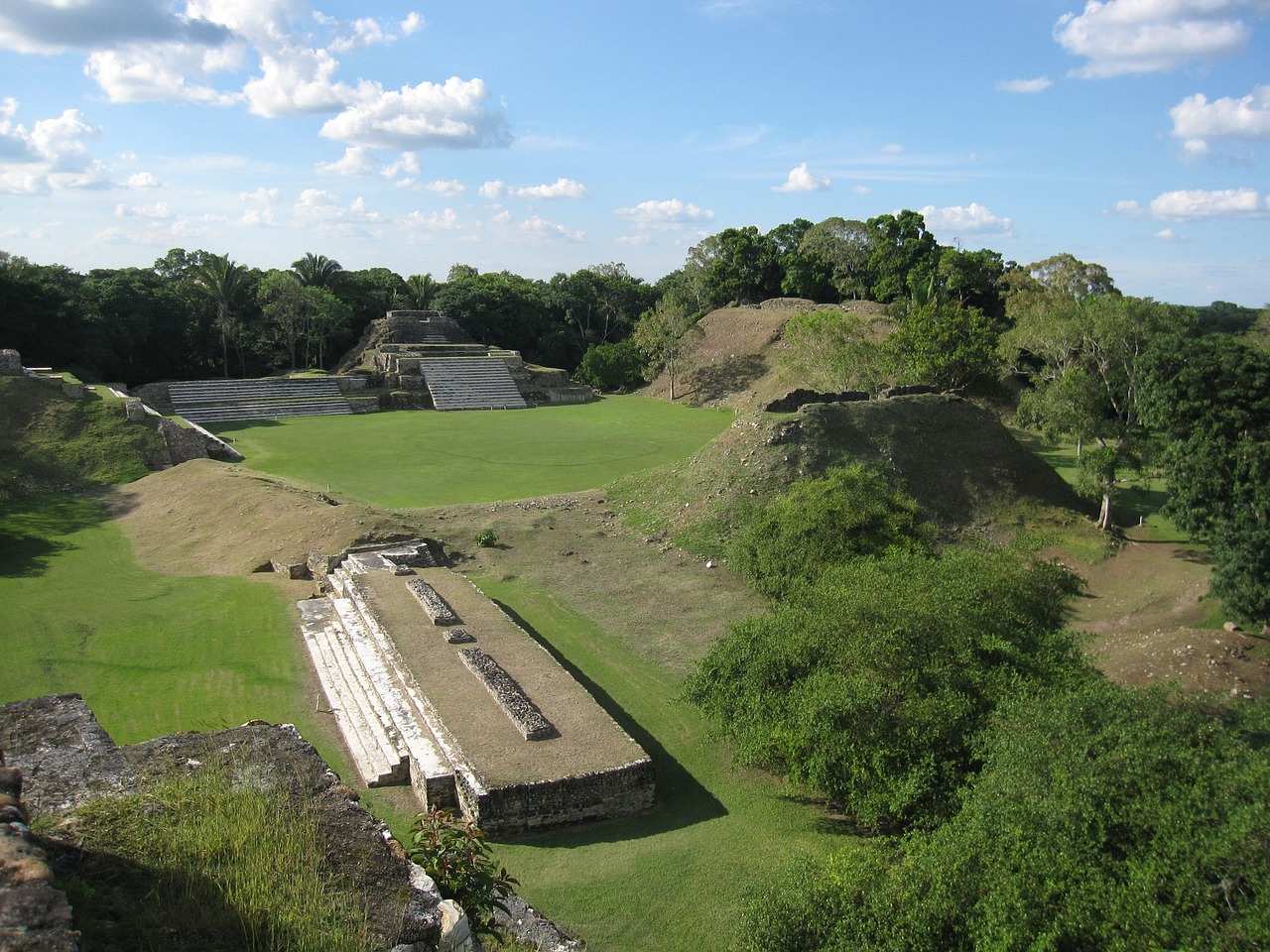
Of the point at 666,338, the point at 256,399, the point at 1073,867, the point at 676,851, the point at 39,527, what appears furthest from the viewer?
the point at 666,338

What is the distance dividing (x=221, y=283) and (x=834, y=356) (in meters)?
29.4

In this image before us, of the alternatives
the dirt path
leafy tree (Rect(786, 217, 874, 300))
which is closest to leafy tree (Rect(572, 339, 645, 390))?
leafy tree (Rect(786, 217, 874, 300))

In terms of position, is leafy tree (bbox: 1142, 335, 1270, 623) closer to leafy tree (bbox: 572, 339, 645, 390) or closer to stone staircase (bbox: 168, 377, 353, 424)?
leafy tree (bbox: 572, 339, 645, 390)

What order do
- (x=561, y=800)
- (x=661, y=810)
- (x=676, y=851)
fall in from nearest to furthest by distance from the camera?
(x=676, y=851), (x=561, y=800), (x=661, y=810)

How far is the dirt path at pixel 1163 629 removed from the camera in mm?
13430

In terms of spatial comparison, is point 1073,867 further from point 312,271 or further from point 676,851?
point 312,271

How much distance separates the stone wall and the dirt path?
254 inches

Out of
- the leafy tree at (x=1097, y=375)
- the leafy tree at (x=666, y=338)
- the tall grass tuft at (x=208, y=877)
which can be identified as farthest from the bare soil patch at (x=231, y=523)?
the leafy tree at (x=666, y=338)

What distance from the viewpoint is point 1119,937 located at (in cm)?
559

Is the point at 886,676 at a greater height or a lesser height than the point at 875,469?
lesser

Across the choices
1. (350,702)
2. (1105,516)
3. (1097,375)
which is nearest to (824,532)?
(350,702)

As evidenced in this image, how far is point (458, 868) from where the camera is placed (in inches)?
222

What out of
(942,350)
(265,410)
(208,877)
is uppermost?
(942,350)

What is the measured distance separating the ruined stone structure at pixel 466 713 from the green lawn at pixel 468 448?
8.67 metres
